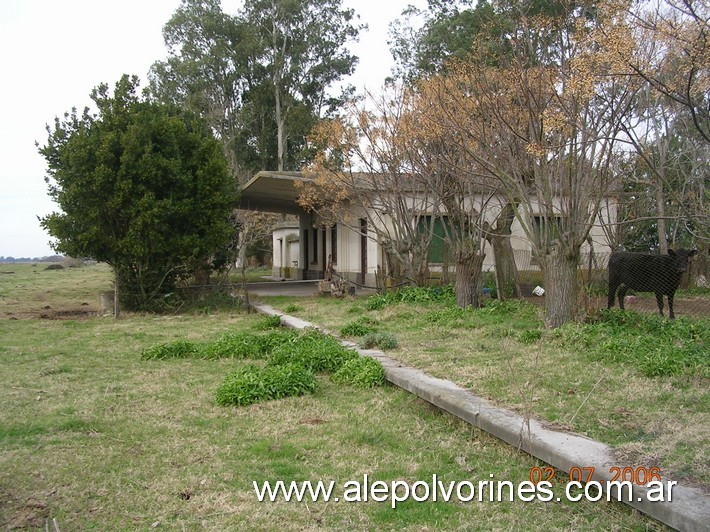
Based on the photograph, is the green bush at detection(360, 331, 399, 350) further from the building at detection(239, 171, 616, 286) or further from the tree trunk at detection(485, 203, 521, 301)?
the building at detection(239, 171, 616, 286)

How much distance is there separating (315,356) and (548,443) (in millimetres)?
4114

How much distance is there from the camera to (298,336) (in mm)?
9734

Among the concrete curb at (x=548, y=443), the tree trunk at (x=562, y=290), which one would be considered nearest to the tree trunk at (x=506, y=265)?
the tree trunk at (x=562, y=290)

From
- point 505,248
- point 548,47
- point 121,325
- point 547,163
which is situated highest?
point 548,47

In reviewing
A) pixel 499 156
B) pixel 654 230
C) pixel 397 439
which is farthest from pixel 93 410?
pixel 654 230

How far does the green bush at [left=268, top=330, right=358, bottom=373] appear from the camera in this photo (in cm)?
780

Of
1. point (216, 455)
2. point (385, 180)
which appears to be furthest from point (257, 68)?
point (216, 455)

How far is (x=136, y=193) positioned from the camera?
14.9m

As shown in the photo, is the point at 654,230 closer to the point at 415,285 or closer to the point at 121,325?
the point at 415,285

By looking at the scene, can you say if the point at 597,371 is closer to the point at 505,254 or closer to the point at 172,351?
the point at 172,351

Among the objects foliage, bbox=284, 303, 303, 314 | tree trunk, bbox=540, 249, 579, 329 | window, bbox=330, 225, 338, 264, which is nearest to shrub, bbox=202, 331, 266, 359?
tree trunk, bbox=540, 249, 579, 329

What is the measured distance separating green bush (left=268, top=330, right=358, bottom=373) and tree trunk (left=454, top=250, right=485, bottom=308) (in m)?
5.00

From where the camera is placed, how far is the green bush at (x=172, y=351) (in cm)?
908

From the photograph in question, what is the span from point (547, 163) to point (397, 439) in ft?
22.2
